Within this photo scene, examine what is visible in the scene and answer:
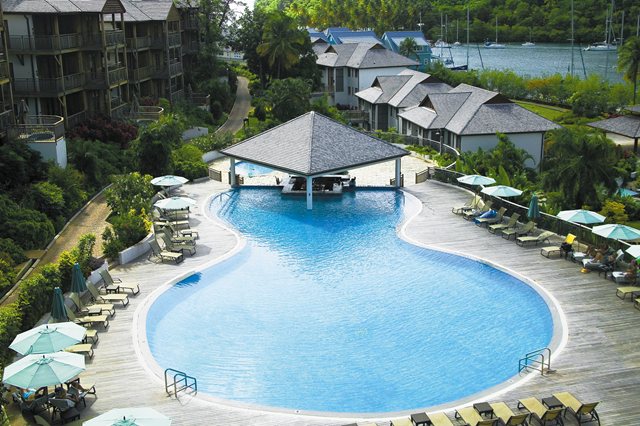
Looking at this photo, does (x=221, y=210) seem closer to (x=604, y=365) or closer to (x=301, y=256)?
(x=301, y=256)

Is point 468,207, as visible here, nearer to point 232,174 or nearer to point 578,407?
point 232,174

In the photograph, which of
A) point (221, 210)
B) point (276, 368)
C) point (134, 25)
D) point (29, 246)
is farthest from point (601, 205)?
point (134, 25)

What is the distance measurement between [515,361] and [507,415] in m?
4.59

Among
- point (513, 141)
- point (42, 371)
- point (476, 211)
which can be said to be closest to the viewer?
point (42, 371)

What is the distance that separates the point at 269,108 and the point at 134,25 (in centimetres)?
1328

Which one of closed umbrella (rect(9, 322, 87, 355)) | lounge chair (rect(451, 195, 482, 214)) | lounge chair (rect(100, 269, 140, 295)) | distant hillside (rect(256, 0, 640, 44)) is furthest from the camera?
distant hillside (rect(256, 0, 640, 44))

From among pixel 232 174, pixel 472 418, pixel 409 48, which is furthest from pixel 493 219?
pixel 409 48

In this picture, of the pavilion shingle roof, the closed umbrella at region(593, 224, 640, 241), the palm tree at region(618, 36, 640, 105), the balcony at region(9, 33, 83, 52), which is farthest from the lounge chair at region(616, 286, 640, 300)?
the palm tree at region(618, 36, 640, 105)

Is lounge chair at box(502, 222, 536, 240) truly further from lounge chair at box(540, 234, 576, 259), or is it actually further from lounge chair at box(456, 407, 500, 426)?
lounge chair at box(456, 407, 500, 426)

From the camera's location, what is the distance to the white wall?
51.1 m

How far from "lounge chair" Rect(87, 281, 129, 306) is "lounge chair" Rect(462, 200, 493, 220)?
18420 millimetres

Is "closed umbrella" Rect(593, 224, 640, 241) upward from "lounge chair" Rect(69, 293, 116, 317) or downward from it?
upward

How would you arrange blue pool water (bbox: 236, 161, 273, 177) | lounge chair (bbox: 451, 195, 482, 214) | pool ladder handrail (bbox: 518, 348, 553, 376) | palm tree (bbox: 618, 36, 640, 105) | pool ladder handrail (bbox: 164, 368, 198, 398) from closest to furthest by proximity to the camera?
pool ladder handrail (bbox: 164, 368, 198, 398) < pool ladder handrail (bbox: 518, 348, 553, 376) < lounge chair (bbox: 451, 195, 482, 214) < blue pool water (bbox: 236, 161, 273, 177) < palm tree (bbox: 618, 36, 640, 105)

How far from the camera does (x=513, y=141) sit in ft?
168
